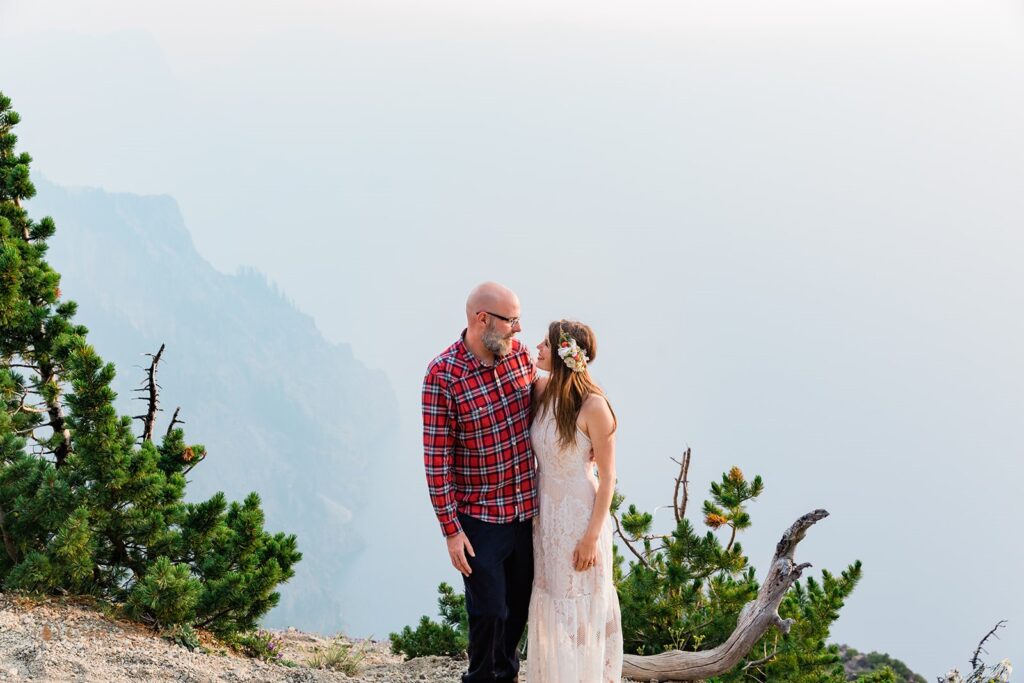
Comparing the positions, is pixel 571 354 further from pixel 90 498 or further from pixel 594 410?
pixel 90 498

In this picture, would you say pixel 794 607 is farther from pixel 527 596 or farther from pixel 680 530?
pixel 527 596

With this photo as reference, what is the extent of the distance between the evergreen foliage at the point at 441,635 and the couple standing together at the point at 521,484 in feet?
7.63

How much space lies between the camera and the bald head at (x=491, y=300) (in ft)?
12.3

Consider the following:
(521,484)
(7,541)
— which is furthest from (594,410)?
(7,541)

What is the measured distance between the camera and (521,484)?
3.92 meters

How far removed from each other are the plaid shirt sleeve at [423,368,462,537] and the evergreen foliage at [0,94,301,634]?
2188 mm

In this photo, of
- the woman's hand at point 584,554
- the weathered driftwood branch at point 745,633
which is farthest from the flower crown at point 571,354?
the weathered driftwood branch at point 745,633

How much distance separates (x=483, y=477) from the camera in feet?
12.6

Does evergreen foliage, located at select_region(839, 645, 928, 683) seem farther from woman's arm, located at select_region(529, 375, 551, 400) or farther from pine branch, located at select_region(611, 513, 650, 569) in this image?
woman's arm, located at select_region(529, 375, 551, 400)

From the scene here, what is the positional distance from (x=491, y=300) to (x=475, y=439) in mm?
588

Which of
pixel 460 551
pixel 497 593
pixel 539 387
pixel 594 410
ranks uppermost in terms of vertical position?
pixel 539 387

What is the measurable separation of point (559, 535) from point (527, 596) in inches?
15.5

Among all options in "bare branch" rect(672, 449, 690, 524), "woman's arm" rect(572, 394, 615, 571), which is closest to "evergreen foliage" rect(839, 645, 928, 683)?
"bare branch" rect(672, 449, 690, 524)

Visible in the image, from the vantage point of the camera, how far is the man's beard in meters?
3.78
